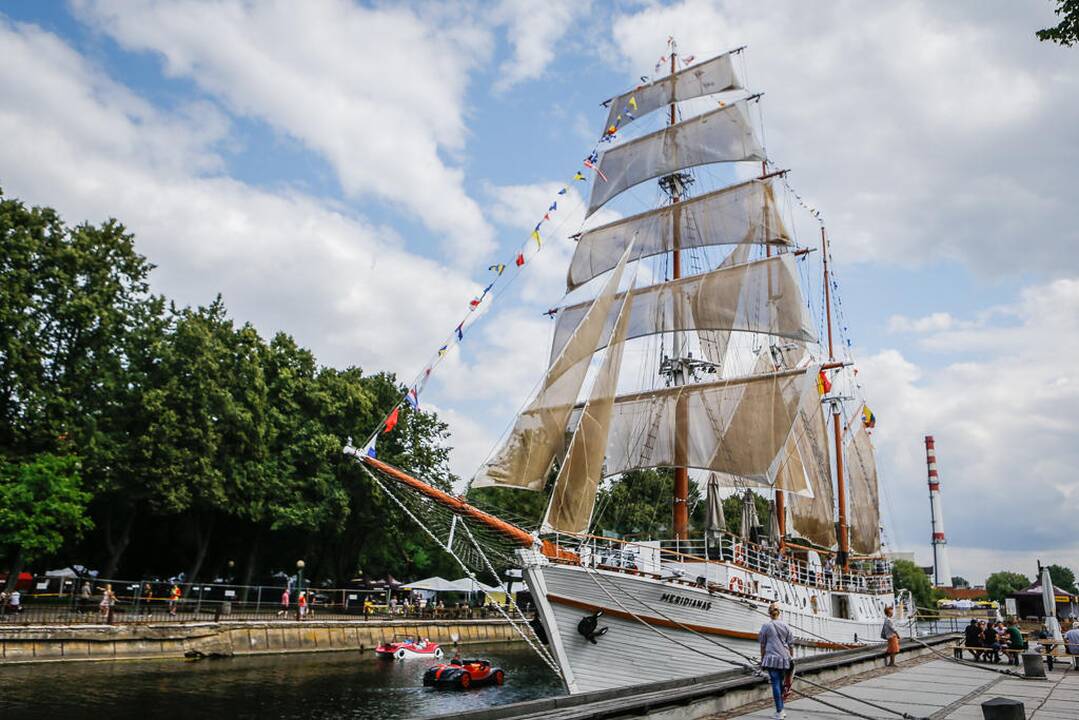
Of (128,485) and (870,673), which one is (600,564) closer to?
(870,673)

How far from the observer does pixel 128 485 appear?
36.8 meters

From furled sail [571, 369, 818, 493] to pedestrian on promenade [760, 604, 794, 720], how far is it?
19.0 metres

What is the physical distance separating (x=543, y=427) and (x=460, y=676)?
10518 mm

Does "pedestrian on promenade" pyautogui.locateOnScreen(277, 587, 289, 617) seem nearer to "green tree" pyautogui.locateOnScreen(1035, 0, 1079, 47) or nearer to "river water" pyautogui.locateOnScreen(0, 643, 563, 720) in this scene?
"river water" pyautogui.locateOnScreen(0, 643, 563, 720)

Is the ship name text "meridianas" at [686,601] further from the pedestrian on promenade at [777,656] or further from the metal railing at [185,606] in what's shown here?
the metal railing at [185,606]

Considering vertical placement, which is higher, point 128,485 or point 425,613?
point 128,485

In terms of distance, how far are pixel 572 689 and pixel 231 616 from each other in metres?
22.2

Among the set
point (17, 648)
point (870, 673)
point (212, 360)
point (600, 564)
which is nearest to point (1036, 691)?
point (870, 673)

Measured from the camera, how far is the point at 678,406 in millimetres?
33594

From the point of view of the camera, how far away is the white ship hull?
68.9ft

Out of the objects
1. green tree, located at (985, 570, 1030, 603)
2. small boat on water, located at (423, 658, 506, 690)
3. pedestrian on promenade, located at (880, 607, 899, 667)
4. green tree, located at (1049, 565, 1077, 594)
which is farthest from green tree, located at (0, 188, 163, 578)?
green tree, located at (1049, 565, 1077, 594)

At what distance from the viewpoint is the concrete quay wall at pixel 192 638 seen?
27.5 m

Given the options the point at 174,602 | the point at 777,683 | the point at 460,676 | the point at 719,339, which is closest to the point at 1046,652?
the point at 777,683

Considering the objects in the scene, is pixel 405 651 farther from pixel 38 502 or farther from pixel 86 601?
pixel 38 502
